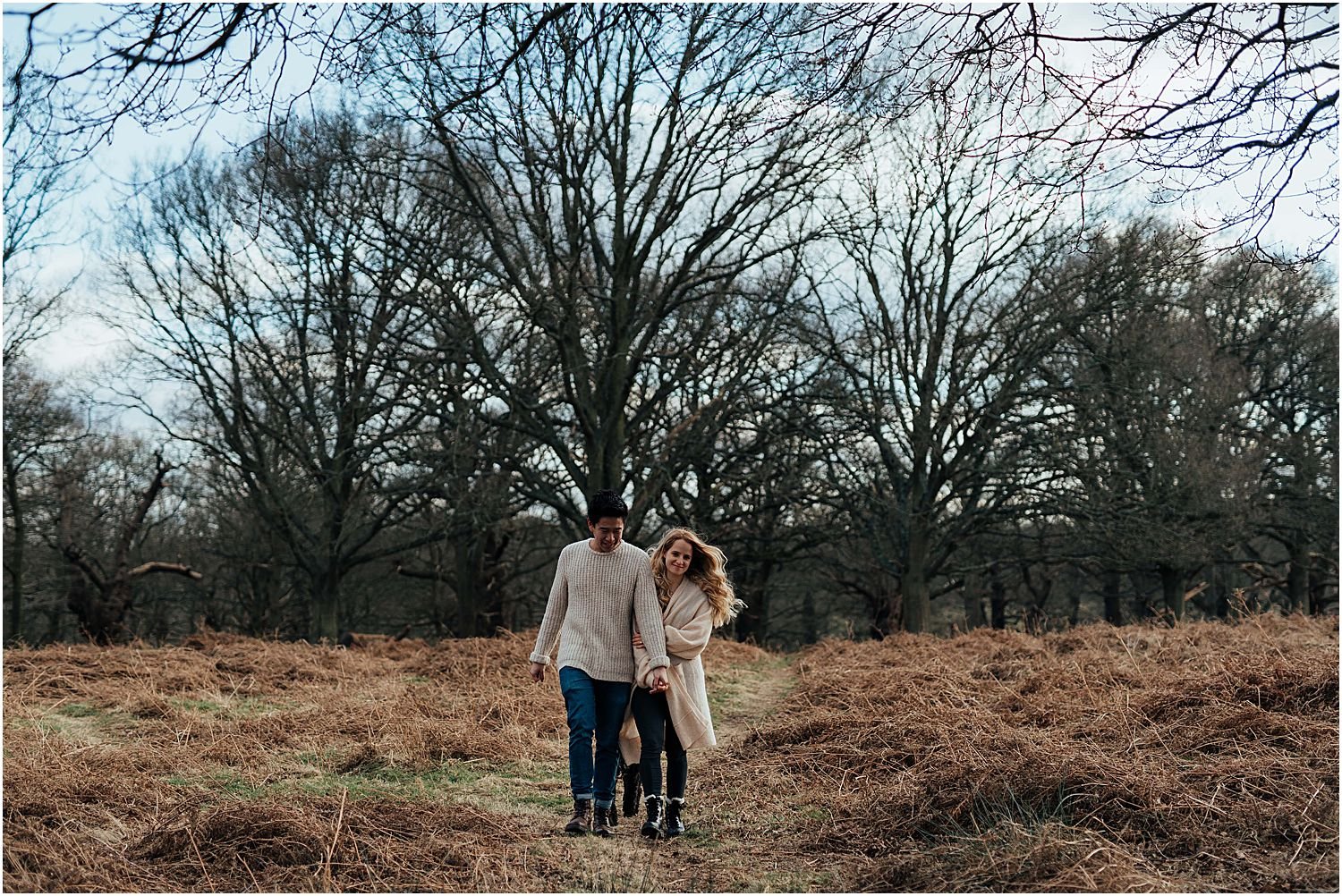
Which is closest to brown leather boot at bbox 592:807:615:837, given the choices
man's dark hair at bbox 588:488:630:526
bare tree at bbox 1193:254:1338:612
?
man's dark hair at bbox 588:488:630:526

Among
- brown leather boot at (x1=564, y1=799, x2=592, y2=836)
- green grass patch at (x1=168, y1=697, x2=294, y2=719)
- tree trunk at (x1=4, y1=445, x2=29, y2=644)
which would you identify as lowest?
brown leather boot at (x1=564, y1=799, x2=592, y2=836)

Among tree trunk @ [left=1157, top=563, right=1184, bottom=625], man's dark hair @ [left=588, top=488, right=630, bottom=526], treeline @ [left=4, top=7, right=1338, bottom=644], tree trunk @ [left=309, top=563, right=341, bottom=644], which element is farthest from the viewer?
tree trunk @ [left=1157, top=563, right=1184, bottom=625]

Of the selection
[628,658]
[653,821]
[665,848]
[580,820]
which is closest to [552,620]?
[628,658]

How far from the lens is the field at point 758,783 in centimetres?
477

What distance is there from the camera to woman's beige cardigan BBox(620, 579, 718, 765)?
5953mm

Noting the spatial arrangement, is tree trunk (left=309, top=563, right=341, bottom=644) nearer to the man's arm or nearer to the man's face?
the man's arm

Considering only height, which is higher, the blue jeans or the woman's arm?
the woman's arm

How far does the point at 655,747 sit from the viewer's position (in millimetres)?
5867

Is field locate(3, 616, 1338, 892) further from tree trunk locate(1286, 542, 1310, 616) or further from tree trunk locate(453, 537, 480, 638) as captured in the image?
tree trunk locate(1286, 542, 1310, 616)

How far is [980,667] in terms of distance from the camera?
10.8m

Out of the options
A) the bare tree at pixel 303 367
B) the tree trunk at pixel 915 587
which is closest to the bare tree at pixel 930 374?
the tree trunk at pixel 915 587

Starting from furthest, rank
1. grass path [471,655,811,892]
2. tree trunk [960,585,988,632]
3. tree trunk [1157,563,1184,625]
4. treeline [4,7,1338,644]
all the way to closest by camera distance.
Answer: tree trunk [960,585,988,632]
tree trunk [1157,563,1184,625]
treeline [4,7,1338,644]
grass path [471,655,811,892]

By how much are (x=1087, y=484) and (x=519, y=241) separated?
35.7 feet

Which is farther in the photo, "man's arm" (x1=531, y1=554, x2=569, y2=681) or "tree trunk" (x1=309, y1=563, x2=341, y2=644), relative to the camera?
"tree trunk" (x1=309, y1=563, x2=341, y2=644)
